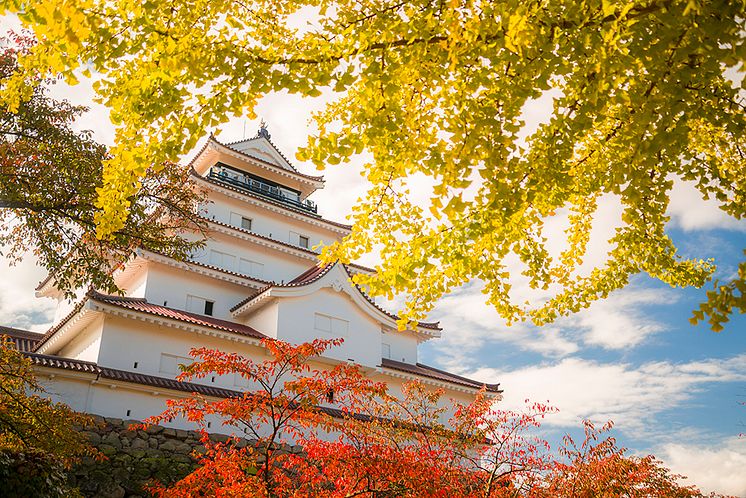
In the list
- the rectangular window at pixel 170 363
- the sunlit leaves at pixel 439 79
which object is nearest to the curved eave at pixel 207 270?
the rectangular window at pixel 170 363

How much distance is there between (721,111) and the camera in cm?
417

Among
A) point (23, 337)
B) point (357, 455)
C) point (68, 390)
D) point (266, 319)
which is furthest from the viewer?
point (23, 337)

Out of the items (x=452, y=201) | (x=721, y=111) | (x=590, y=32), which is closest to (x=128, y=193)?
(x=452, y=201)

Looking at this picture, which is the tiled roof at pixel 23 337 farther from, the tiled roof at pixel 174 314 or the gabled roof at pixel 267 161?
the gabled roof at pixel 267 161

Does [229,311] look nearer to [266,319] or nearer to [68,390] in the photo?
[266,319]

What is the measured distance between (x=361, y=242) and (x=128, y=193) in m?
2.04

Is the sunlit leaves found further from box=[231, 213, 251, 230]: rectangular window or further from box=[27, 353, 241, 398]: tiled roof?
box=[231, 213, 251, 230]: rectangular window

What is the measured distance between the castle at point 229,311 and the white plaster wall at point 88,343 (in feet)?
0.24

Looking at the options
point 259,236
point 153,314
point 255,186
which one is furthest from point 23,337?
point 255,186

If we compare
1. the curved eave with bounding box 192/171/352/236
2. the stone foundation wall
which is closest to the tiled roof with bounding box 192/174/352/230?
the curved eave with bounding box 192/171/352/236

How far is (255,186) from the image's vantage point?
26.2 meters

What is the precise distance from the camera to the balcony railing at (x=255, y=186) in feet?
82.4

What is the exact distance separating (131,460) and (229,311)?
8623mm

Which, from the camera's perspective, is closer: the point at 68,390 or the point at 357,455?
the point at 357,455
